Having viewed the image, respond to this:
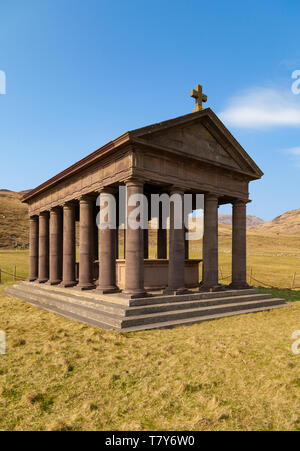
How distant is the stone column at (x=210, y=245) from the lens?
1653cm

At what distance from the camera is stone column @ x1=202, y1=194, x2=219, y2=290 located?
54.2 ft

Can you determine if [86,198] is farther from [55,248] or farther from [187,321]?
[187,321]

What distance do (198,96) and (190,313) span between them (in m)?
11.1

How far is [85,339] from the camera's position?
9906mm

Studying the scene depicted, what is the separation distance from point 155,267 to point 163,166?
604 cm

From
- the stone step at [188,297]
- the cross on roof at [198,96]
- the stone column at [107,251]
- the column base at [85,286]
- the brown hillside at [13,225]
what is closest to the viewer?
the stone step at [188,297]

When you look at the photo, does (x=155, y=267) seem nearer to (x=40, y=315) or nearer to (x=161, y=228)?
(x=161, y=228)

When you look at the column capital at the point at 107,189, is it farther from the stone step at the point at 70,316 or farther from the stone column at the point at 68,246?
the stone step at the point at 70,316

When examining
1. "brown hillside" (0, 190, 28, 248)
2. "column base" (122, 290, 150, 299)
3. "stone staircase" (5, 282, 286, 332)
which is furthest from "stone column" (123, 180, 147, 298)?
"brown hillside" (0, 190, 28, 248)

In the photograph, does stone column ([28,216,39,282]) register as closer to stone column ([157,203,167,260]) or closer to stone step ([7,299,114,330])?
stone step ([7,299,114,330])

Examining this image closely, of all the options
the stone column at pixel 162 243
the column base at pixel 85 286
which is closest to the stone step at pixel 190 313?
the column base at pixel 85 286

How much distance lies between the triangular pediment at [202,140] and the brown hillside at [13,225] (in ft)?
199

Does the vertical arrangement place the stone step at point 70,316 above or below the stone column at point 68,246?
below

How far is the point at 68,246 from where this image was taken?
1908 cm
